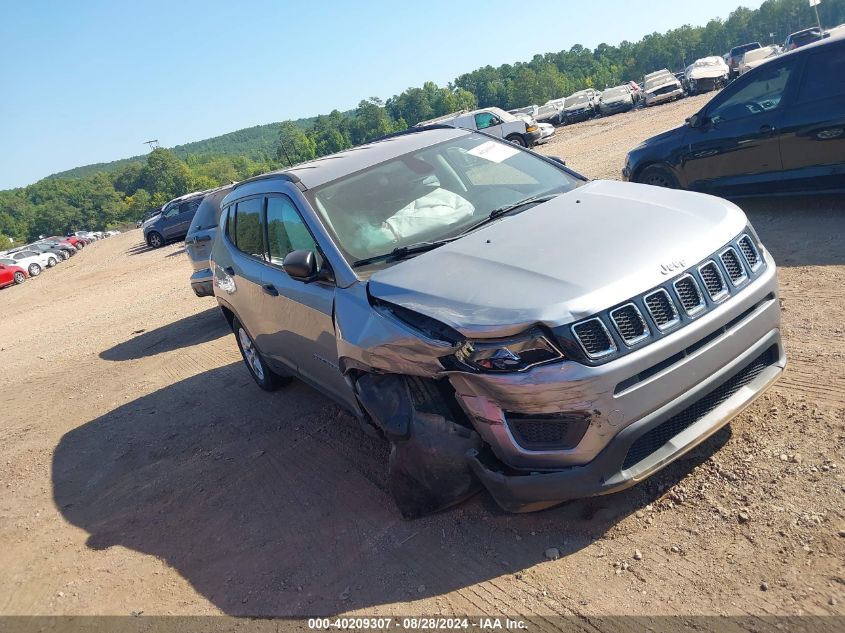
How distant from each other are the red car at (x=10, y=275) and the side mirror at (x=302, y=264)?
105ft

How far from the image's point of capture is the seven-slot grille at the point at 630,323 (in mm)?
2941

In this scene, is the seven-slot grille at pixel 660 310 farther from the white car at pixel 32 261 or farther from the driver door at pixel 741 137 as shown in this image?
the white car at pixel 32 261

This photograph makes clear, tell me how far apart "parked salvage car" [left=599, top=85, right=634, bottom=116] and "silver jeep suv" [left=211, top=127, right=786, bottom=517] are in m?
35.3

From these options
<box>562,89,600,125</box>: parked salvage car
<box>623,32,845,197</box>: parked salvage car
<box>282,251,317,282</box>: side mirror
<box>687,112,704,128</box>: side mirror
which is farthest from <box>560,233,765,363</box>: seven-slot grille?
<box>562,89,600,125</box>: parked salvage car

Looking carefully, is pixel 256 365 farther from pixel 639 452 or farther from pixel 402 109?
pixel 402 109

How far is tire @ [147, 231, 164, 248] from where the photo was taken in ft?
97.5

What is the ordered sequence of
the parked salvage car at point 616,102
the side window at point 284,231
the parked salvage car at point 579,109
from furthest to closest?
the parked salvage car at point 579,109
the parked salvage car at point 616,102
the side window at point 284,231

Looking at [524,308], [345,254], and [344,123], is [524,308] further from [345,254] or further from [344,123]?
[344,123]

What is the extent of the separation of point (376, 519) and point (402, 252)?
155 cm

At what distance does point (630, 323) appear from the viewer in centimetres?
296

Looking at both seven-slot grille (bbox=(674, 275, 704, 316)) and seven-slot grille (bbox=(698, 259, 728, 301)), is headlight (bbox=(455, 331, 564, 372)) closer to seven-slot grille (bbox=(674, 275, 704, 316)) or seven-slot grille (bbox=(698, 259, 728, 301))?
seven-slot grille (bbox=(674, 275, 704, 316))

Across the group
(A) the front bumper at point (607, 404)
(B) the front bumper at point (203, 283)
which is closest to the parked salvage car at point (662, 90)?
(B) the front bumper at point (203, 283)

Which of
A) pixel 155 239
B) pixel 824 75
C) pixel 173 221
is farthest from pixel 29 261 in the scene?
pixel 824 75

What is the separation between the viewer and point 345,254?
407 cm
